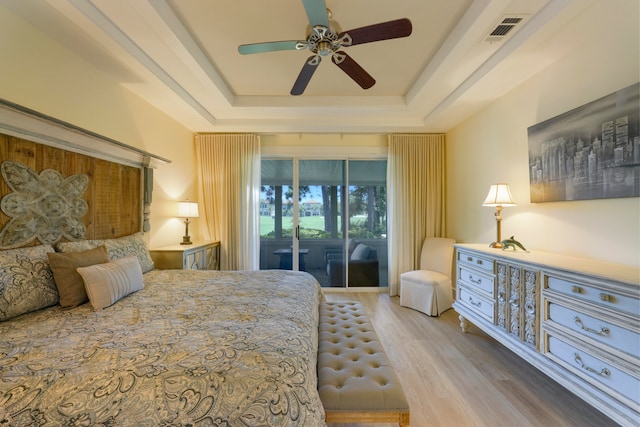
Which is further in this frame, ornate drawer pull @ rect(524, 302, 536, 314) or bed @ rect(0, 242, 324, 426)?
ornate drawer pull @ rect(524, 302, 536, 314)

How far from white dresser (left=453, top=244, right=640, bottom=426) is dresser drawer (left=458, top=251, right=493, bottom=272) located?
0.06 feet

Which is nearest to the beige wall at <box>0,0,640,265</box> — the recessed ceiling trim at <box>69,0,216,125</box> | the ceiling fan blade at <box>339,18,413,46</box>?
the recessed ceiling trim at <box>69,0,216,125</box>

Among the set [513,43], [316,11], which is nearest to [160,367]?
[316,11]

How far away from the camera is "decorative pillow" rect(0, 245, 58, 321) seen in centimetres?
147

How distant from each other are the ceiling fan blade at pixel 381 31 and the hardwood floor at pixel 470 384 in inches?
99.7

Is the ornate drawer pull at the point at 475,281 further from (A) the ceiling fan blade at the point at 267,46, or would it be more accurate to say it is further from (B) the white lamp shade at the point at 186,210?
(B) the white lamp shade at the point at 186,210

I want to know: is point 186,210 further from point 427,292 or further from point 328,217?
point 427,292

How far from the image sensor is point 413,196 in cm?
428

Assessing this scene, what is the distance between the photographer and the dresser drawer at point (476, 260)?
2.44 meters

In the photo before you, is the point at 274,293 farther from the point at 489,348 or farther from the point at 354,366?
the point at 489,348

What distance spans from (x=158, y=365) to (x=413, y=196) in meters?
4.00

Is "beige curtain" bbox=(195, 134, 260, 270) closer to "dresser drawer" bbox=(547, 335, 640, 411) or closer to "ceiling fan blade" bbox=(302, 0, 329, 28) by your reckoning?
"ceiling fan blade" bbox=(302, 0, 329, 28)

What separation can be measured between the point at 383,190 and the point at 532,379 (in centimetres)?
303

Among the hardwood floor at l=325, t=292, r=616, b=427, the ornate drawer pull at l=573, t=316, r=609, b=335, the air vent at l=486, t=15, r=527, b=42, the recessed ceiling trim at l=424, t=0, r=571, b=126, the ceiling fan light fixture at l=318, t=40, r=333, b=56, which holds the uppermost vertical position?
the air vent at l=486, t=15, r=527, b=42
